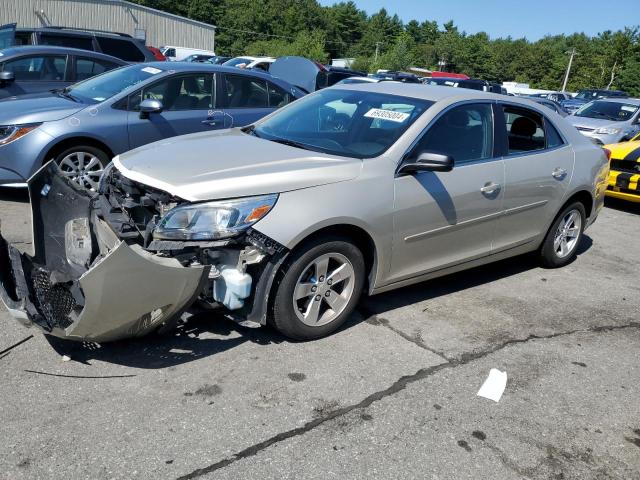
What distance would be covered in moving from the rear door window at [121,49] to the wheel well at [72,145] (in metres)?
6.02

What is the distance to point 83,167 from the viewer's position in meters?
6.45

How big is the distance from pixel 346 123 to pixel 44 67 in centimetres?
619

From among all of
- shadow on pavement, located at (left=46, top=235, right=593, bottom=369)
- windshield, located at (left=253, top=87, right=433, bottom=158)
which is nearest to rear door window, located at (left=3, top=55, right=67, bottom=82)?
windshield, located at (left=253, top=87, right=433, bottom=158)

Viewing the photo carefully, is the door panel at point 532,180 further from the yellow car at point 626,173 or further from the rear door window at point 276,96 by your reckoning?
the yellow car at point 626,173

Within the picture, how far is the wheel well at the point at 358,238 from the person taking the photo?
3.72 m

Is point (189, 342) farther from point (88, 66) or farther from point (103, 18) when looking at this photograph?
point (103, 18)

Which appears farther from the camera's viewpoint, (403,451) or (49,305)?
(49,305)

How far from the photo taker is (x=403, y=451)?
2.91 meters

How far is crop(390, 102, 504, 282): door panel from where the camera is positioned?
414 centimetres

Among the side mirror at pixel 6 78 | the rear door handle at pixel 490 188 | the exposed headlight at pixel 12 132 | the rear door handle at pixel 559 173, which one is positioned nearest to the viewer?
the rear door handle at pixel 490 188

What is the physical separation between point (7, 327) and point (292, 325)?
5.87 feet

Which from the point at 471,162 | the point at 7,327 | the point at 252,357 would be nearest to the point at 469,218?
the point at 471,162

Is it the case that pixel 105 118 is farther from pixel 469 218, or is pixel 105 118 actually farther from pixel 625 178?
pixel 625 178

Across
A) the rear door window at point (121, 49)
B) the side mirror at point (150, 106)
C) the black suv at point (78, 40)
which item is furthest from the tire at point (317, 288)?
the rear door window at point (121, 49)
